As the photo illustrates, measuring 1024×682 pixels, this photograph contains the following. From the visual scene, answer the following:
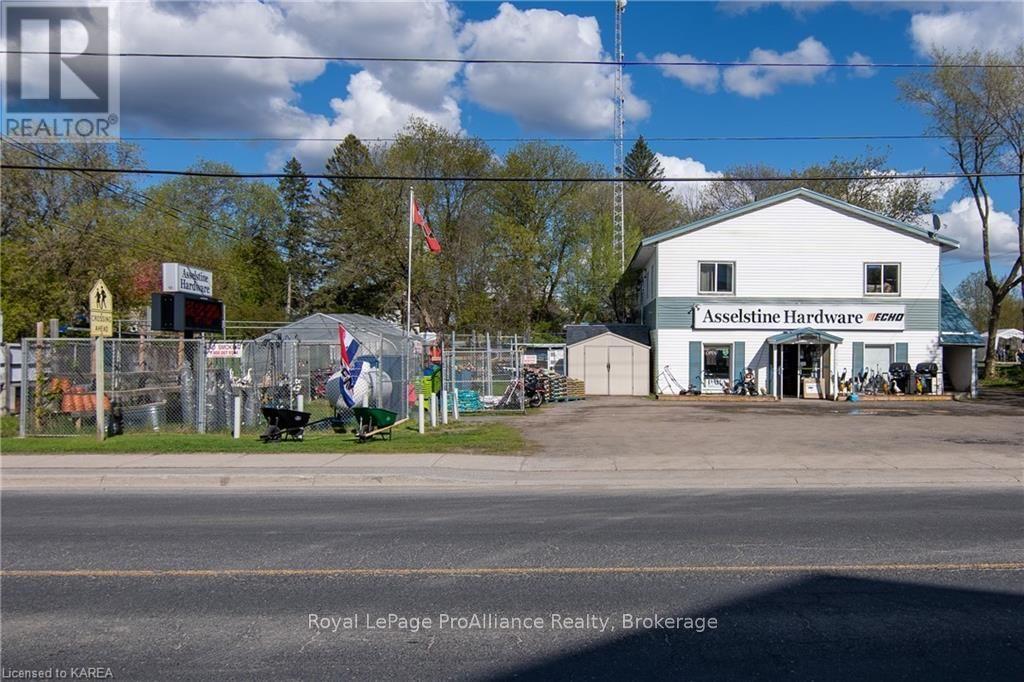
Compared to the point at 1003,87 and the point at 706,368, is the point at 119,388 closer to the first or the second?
the point at 706,368

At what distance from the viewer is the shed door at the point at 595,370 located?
34594 millimetres

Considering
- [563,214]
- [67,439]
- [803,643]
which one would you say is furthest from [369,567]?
[563,214]

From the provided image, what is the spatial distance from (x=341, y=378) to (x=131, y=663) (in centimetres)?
1262

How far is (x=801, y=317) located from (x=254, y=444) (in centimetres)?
2477

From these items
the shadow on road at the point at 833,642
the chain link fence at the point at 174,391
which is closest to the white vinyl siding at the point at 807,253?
the chain link fence at the point at 174,391

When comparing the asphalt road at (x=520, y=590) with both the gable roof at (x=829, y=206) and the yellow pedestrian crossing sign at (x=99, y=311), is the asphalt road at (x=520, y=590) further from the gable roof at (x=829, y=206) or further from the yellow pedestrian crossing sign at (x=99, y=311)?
the gable roof at (x=829, y=206)

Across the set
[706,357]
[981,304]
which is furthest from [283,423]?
[981,304]

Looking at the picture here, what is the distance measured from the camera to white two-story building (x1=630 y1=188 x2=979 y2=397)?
33.0 metres

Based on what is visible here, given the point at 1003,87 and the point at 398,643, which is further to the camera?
the point at 1003,87

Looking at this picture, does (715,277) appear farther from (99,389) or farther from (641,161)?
(641,161)

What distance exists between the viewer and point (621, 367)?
34.4m

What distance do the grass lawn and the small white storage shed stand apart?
1744 cm

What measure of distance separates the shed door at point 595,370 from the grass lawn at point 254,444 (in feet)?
57.2

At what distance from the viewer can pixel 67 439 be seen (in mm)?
16500
